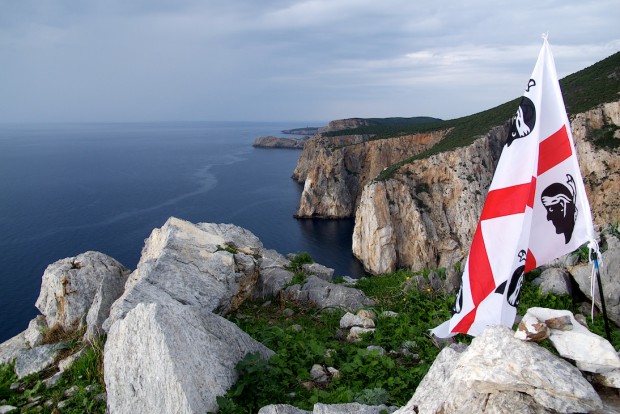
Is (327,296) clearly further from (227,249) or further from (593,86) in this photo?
(593,86)

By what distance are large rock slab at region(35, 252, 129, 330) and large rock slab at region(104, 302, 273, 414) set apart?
376 centimetres

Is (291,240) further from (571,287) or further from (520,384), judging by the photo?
(520,384)

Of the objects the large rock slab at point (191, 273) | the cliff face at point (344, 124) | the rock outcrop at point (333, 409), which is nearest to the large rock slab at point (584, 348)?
the rock outcrop at point (333, 409)

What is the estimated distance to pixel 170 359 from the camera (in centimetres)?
602

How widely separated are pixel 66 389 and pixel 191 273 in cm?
358

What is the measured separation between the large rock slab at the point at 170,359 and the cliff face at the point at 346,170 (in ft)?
245

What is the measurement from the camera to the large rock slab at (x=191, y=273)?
900cm

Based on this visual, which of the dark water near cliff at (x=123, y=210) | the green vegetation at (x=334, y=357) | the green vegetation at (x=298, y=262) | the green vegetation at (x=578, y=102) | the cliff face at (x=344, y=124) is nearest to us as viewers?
the green vegetation at (x=334, y=357)

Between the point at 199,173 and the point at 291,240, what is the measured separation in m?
56.5

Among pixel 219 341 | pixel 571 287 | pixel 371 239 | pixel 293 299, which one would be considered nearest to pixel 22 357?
pixel 219 341

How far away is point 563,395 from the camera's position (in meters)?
3.59

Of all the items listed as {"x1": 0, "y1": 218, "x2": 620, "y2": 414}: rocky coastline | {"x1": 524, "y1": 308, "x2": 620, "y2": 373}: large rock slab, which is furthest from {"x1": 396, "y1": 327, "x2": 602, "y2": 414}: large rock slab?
{"x1": 524, "y1": 308, "x2": 620, "y2": 373}: large rock slab

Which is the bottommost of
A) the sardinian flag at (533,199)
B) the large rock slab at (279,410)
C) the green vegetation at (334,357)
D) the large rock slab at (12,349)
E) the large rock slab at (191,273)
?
the large rock slab at (12,349)

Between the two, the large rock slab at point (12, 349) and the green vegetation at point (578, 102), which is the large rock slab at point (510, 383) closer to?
the large rock slab at point (12, 349)
